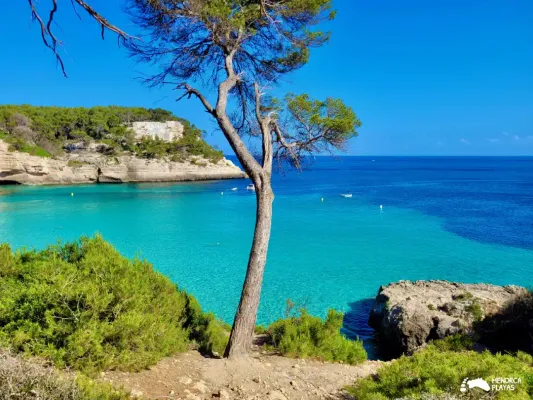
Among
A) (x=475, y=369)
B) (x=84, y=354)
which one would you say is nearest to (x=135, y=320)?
(x=84, y=354)

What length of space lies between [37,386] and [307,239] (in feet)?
61.3

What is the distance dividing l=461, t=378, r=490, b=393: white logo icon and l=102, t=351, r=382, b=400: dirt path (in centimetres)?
168

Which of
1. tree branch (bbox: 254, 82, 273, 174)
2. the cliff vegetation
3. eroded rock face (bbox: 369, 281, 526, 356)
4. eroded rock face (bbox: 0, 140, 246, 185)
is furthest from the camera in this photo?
the cliff vegetation

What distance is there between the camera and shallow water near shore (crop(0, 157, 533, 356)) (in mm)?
13367

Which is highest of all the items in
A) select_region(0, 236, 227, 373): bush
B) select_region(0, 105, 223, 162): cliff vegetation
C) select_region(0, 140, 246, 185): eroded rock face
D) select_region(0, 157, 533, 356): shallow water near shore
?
select_region(0, 105, 223, 162): cliff vegetation

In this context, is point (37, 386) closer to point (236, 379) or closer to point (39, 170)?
point (236, 379)

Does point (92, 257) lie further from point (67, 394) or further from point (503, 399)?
point (503, 399)

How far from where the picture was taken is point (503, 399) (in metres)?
2.84

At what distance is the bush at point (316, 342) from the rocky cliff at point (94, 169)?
161ft

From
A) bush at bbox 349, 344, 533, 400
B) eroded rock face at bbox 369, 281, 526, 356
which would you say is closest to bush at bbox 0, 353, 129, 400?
bush at bbox 349, 344, 533, 400

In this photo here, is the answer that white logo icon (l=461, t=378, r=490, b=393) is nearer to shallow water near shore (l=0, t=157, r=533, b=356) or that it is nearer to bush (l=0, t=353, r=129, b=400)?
bush (l=0, t=353, r=129, b=400)
